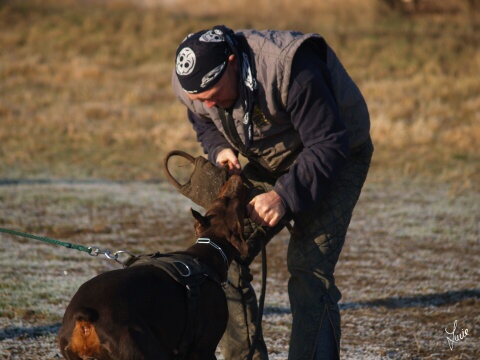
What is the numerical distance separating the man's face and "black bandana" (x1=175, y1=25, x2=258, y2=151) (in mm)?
28

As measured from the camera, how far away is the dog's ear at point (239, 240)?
143 inches

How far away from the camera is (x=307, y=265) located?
3666mm

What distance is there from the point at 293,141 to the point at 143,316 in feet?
4.10

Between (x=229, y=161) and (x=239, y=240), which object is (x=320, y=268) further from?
(x=229, y=161)

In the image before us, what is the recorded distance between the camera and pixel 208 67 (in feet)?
11.2

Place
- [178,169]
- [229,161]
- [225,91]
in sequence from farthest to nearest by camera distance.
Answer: [178,169] < [229,161] < [225,91]

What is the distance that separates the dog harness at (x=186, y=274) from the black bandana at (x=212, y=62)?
29.8 inches

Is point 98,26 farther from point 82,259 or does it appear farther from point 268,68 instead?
point 268,68

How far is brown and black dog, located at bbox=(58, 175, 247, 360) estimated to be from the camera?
289cm

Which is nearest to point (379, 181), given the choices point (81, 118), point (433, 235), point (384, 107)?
point (433, 235)

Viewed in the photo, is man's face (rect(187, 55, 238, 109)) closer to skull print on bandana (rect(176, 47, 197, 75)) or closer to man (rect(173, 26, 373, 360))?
man (rect(173, 26, 373, 360))

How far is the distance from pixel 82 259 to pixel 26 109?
29.3 feet

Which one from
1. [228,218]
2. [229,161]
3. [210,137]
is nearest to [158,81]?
[210,137]

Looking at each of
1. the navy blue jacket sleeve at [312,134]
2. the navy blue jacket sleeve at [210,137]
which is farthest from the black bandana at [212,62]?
the navy blue jacket sleeve at [210,137]
